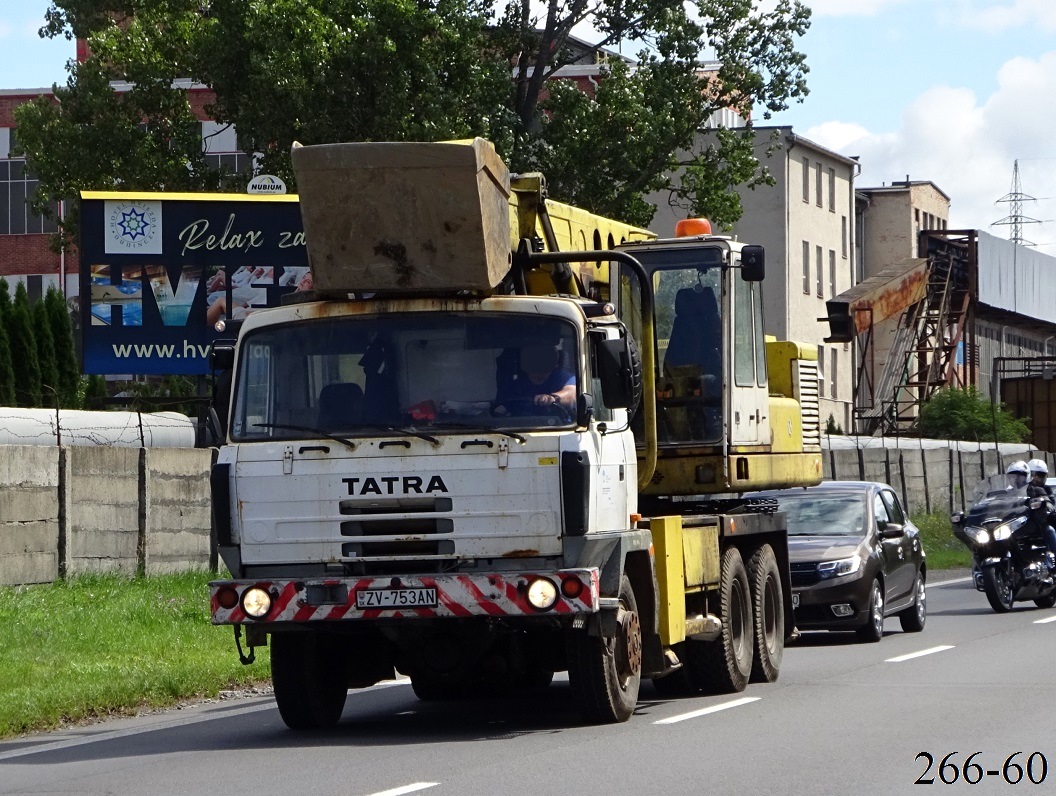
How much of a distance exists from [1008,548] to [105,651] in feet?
37.1

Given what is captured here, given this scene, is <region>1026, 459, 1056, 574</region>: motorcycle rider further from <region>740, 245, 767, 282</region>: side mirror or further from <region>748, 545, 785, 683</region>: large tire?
<region>740, 245, 767, 282</region>: side mirror

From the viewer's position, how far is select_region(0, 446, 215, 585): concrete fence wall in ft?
65.8

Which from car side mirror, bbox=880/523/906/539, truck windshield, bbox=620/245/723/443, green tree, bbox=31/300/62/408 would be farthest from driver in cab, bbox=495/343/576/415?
green tree, bbox=31/300/62/408

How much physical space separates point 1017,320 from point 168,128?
5585 centimetres

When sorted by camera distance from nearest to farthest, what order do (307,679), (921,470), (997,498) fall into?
(307,679), (997,498), (921,470)

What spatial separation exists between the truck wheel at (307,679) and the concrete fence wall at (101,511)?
8.36 metres

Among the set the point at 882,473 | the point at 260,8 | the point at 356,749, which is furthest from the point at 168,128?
the point at 356,749

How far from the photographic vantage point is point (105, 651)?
53.3 feet

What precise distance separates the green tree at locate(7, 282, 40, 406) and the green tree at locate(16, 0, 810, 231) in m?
6.82

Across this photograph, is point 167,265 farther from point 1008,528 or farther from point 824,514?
point 1008,528

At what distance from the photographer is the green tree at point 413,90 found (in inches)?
1502

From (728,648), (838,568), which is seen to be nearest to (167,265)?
(838,568)

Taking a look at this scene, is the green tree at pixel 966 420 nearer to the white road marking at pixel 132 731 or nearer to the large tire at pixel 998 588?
the large tire at pixel 998 588

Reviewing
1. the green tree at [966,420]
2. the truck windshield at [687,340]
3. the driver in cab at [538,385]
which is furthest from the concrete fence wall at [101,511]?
the green tree at [966,420]
